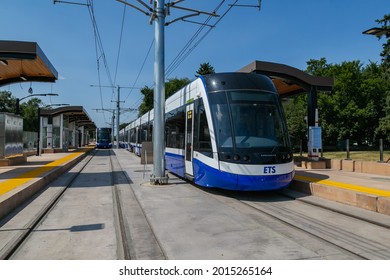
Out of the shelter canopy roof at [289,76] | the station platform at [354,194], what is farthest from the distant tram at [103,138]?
the station platform at [354,194]

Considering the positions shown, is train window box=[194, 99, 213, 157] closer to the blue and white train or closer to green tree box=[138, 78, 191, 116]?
the blue and white train

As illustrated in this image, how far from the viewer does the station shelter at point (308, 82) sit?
13624 millimetres

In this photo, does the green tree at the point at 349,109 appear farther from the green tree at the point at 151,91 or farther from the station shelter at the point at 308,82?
the station shelter at the point at 308,82

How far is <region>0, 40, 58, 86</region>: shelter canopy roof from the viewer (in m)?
11.6

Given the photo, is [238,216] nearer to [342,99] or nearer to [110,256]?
[110,256]

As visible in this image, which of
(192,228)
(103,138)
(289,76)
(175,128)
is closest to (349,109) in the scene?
(103,138)

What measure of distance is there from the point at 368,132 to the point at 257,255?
173ft

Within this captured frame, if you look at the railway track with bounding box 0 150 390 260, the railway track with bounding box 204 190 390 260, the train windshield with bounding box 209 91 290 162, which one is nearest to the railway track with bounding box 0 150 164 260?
the railway track with bounding box 0 150 390 260

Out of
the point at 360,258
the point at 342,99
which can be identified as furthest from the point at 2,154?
the point at 342,99

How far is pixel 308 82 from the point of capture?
15.2 m

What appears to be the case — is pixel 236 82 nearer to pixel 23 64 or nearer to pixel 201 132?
pixel 201 132

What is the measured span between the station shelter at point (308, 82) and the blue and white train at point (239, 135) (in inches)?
156

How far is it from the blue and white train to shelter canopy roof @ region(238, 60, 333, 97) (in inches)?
148

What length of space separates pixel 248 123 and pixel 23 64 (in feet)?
32.4
